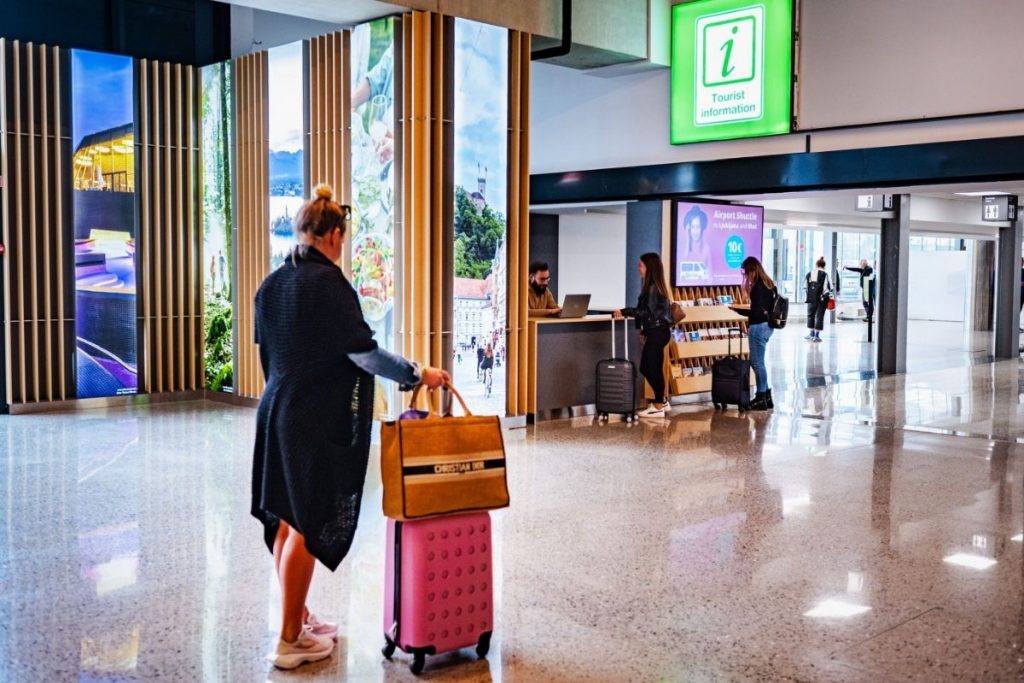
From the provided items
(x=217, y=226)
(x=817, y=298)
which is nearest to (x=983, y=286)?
(x=817, y=298)

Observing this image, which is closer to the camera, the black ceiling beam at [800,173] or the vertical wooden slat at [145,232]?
the black ceiling beam at [800,173]

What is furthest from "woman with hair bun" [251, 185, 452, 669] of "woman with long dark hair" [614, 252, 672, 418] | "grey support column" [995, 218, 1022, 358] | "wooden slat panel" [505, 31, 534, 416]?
"grey support column" [995, 218, 1022, 358]

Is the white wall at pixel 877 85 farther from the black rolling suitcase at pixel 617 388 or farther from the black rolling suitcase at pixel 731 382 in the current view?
the black rolling suitcase at pixel 617 388

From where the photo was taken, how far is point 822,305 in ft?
68.9

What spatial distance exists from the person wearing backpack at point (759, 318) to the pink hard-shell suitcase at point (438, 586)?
24.3ft

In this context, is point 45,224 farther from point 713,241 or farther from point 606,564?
point 606,564

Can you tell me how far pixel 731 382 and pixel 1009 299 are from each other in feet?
30.3

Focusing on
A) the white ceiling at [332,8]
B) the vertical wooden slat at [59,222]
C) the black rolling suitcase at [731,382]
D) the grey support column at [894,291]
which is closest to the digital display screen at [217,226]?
the vertical wooden slat at [59,222]

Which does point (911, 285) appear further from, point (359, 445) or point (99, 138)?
point (359, 445)

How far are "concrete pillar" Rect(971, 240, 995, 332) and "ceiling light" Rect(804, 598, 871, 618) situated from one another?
22377 millimetres

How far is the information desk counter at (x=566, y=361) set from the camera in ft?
32.8

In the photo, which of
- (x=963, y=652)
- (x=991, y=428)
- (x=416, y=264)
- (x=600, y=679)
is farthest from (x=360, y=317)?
(x=991, y=428)

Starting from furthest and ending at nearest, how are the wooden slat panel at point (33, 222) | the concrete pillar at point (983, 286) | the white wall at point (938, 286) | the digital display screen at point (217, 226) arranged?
the white wall at point (938, 286)
the concrete pillar at point (983, 286)
the digital display screen at point (217, 226)
the wooden slat panel at point (33, 222)

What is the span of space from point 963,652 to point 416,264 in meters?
5.56
